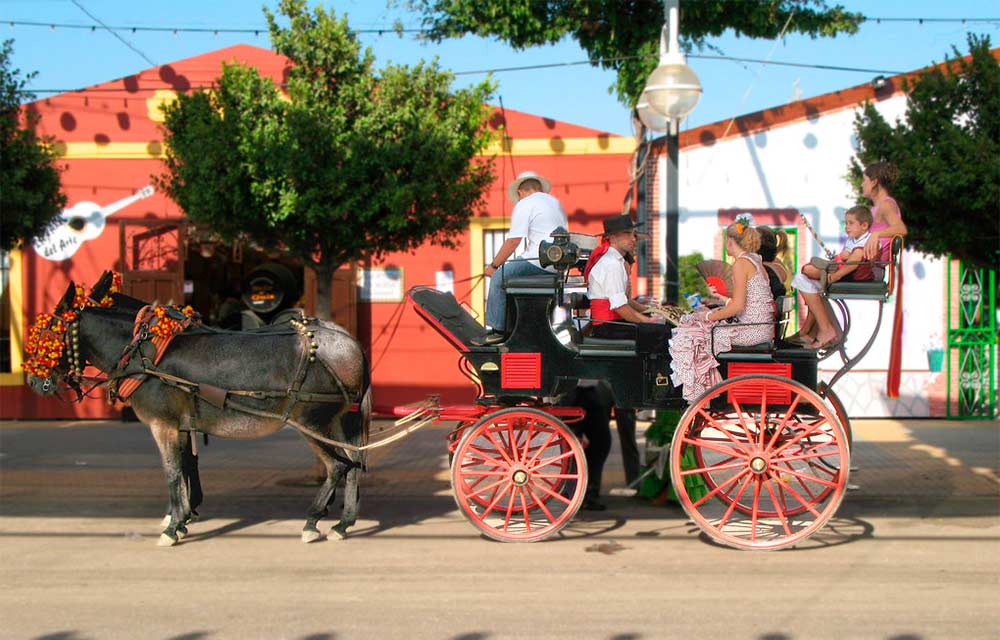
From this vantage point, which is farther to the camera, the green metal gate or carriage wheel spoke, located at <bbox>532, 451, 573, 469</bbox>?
the green metal gate

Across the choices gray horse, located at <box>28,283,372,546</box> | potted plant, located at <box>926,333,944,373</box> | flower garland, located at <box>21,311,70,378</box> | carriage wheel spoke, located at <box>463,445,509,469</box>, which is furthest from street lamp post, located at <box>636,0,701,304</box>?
flower garland, located at <box>21,311,70,378</box>

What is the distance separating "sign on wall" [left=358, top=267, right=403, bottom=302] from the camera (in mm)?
14391

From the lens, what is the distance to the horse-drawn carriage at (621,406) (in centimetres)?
664

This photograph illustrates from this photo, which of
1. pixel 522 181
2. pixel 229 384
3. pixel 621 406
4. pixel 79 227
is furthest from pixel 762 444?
pixel 79 227

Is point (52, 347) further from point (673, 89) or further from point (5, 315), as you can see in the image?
point (5, 315)

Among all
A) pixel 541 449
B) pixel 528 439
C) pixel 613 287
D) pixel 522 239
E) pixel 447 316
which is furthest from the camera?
pixel 522 239

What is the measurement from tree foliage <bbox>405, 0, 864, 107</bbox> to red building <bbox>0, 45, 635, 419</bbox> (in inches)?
57.0

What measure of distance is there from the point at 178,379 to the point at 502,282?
241cm

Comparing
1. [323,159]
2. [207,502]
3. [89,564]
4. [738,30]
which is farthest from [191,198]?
[738,30]

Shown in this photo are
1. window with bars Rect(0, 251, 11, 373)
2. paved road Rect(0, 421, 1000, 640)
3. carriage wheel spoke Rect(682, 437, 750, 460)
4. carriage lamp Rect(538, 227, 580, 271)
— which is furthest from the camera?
window with bars Rect(0, 251, 11, 373)

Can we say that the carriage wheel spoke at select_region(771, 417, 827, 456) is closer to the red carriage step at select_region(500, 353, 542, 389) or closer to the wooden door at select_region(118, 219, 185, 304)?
the red carriage step at select_region(500, 353, 542, 389)

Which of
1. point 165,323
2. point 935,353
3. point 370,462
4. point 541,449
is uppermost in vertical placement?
point 165,323

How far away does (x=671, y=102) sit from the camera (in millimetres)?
9570

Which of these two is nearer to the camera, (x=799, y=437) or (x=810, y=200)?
(x=799, y=437)
